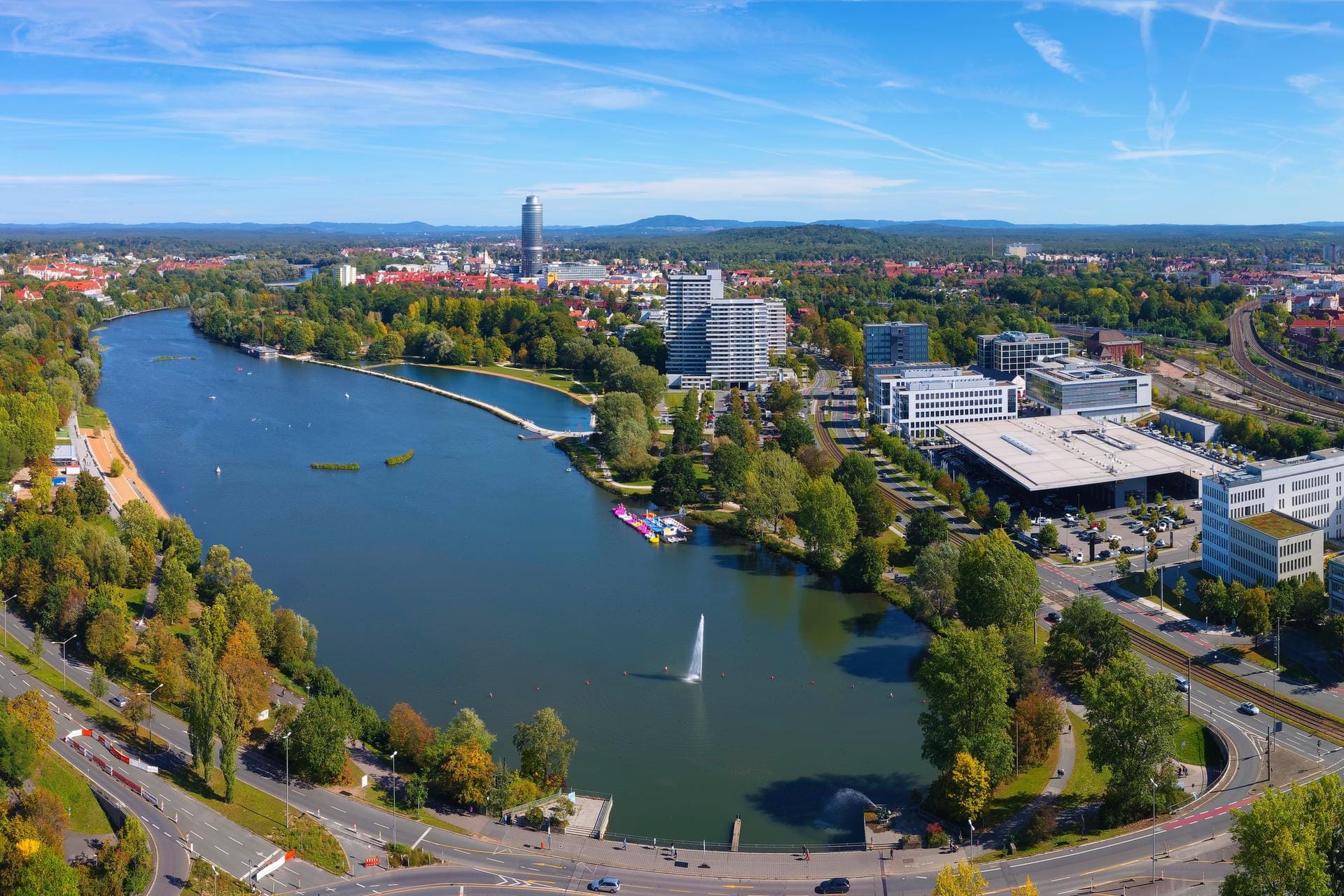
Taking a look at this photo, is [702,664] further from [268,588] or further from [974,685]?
[268,588]

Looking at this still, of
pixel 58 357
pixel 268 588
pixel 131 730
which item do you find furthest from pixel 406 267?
pixel 131 730

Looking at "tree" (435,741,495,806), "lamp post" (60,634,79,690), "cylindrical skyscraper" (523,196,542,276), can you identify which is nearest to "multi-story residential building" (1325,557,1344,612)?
"tree" (435,741,495,806)

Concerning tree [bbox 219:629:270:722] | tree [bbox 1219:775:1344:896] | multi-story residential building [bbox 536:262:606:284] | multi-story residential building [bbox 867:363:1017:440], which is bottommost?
tree [bbox 219:629:270:722]

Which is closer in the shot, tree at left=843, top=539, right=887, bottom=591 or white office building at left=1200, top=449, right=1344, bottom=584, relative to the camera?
white office building at left=1200, top=449, right=1344, bottom=584

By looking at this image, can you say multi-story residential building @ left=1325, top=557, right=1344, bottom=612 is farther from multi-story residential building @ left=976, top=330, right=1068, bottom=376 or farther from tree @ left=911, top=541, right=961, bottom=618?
multi-story residential building @ left=976, top=330, right=1068, bottom=376

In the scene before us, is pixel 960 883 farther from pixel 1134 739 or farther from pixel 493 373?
pixel 493 373

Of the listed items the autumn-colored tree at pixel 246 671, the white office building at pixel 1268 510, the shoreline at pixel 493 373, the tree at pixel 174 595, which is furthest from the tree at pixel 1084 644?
the shoreline at pixel 493 373

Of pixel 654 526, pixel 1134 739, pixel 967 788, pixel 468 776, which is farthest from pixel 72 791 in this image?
pixel 654 526
